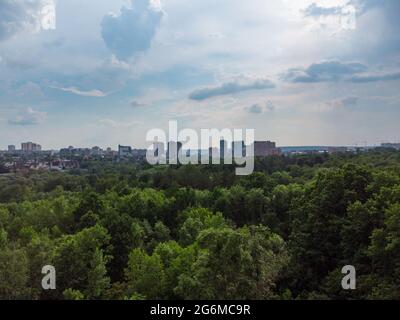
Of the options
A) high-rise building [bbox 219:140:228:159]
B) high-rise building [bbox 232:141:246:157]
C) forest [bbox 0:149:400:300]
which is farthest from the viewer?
high-rise building [bbox 219:140:228:159]

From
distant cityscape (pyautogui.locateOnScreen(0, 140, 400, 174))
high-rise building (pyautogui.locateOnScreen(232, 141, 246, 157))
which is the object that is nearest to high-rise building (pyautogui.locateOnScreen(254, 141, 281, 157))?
distant cityscape (pyautogui.locateOnScreen(0, 140, 400, 174))

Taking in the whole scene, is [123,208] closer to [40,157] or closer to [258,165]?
[40,157]

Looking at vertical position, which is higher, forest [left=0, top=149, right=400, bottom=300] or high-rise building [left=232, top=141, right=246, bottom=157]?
high-rise building [left=232, top=141, right=246, bottom=157]

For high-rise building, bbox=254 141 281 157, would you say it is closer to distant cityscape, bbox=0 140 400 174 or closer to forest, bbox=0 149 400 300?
distant cityscape, bbox=0 140 400 174

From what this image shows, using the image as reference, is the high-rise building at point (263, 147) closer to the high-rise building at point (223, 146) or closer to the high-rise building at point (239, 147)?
the high-rise building at point (239, 147)

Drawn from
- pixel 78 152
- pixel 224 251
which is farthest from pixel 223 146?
pixel 78 152

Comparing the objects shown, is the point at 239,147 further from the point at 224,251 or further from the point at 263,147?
the point at 224,251

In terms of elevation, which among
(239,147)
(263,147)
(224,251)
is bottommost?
(224,251)

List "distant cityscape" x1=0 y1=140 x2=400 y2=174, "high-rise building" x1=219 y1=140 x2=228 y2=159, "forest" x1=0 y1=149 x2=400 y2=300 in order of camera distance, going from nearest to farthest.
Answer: "forest" x1=0 y1=149 x2=400 y2=300 < "high-rise building" x1=219 y1=140 x2=228 y2=159 < "distant cityscape" x1=0 y1=140 x2=400 y2=174

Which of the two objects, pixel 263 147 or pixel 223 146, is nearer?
pixel 223 146
